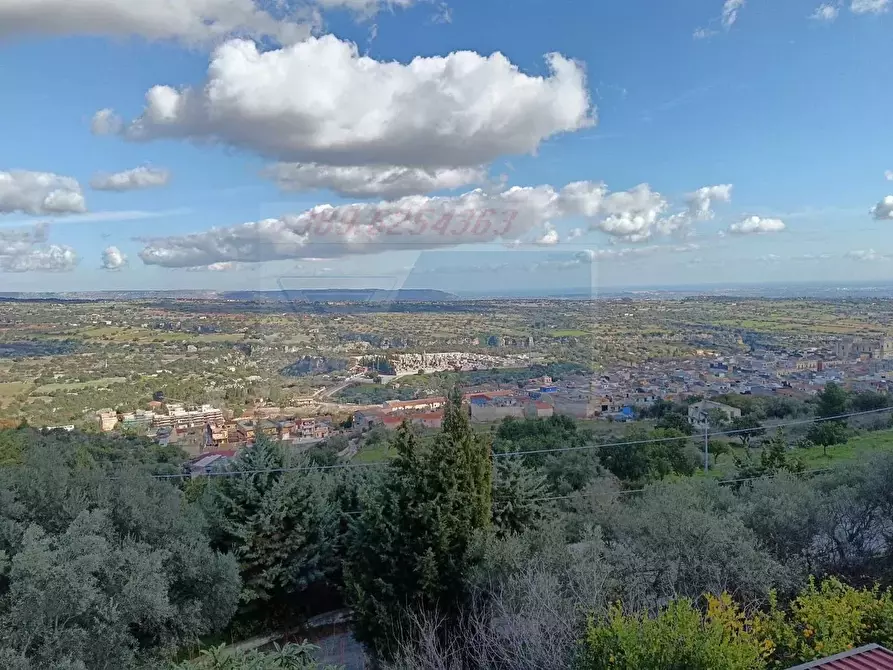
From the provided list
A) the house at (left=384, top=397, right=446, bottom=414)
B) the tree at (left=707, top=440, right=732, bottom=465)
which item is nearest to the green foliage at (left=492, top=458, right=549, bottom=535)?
the house at (left=384, top=397, right=446, bottom=414)

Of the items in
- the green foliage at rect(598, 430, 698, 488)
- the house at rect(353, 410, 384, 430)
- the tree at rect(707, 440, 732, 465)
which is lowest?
the tree at rect(707, 440, 732, 465)

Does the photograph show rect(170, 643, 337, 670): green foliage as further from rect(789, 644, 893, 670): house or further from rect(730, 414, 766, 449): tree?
rect(730, 414, 766, 449): tree

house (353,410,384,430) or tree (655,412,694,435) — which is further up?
house (353,410,384,430)

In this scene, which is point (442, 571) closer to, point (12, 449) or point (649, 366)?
point (12, 449)

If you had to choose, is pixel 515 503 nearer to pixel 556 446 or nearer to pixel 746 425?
pixel 556 446

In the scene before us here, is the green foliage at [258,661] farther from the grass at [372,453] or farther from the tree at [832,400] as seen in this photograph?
the tree at [832,400]

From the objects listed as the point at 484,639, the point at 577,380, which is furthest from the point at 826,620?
the point at 577,380
